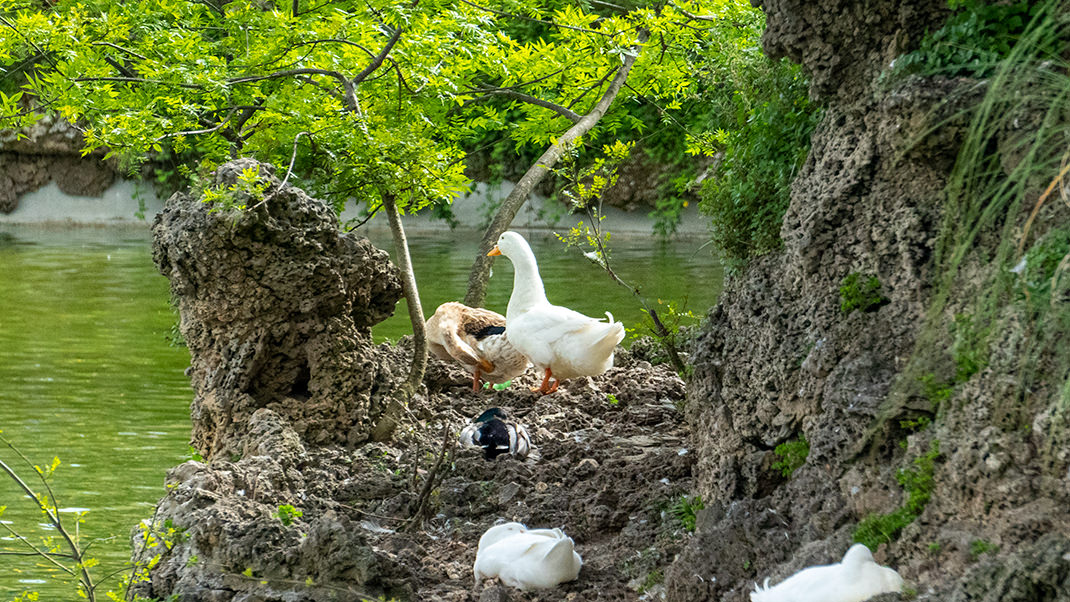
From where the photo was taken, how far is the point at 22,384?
10203mm

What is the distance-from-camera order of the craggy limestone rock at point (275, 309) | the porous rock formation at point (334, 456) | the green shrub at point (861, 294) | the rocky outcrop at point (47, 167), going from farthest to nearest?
the rocky outcrop at point (47, 167) < the craggy limestone rock at point (275, 309) < the porous rock formation at point (334, 456) < the green shrub at point (861, 294)

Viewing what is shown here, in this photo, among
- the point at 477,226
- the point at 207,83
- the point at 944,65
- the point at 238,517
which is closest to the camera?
the point at 944,65

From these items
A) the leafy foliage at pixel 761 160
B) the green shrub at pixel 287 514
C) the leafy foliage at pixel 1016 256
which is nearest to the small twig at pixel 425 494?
A: the green shrub at pixel 287 514

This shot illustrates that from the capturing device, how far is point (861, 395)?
365cm

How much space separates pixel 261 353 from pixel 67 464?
2201 mm

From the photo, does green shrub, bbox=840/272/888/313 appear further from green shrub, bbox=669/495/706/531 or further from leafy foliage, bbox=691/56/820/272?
green shrub, bbox=669/495/706/531

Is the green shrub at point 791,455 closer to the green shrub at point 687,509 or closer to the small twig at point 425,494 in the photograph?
the green shrub at point 687,509

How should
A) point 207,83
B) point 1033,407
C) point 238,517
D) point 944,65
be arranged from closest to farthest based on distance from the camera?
point 1033,407 < point 944,65 < point 238,517 < point 207,83

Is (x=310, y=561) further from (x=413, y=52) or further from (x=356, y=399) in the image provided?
(x=413, y=52)

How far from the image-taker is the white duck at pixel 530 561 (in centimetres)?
443

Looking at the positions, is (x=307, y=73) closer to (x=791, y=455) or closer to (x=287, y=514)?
(x=287, y=514)

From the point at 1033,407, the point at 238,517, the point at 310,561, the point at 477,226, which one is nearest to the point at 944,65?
the point at 1033,407

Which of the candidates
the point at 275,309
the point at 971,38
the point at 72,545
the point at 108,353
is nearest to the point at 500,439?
the point at 275,309

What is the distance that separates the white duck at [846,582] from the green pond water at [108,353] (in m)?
2.73
